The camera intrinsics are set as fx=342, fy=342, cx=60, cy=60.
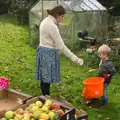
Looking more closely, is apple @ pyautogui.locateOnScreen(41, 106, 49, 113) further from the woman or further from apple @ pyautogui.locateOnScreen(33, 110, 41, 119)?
the woman

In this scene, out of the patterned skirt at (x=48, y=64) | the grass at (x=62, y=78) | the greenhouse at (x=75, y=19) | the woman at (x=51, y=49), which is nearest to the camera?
the woman at (x=51, y=49)

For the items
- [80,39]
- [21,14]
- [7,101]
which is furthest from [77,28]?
[21,14]

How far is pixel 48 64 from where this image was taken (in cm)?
574

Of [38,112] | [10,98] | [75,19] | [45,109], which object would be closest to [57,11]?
[10,98]

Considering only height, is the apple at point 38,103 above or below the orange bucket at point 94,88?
above

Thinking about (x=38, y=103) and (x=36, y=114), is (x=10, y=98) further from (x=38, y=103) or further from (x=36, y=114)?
(x=36, y=114)

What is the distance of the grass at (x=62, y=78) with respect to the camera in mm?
6109

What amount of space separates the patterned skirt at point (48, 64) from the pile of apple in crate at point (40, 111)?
1463mm

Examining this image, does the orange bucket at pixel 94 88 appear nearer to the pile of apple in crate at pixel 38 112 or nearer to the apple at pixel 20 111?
the pile of apple in crate at pixel 38 112

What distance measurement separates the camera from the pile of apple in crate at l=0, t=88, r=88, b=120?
3801 millimetres

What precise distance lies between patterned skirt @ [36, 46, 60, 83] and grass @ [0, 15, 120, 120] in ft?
2.18

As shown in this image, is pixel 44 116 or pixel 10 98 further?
pixel 10 98

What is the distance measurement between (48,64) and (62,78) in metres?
2.55

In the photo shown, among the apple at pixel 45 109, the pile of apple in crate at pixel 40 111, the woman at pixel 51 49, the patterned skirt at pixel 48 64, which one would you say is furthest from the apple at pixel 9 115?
the patterned skirt at pixel 48 64
